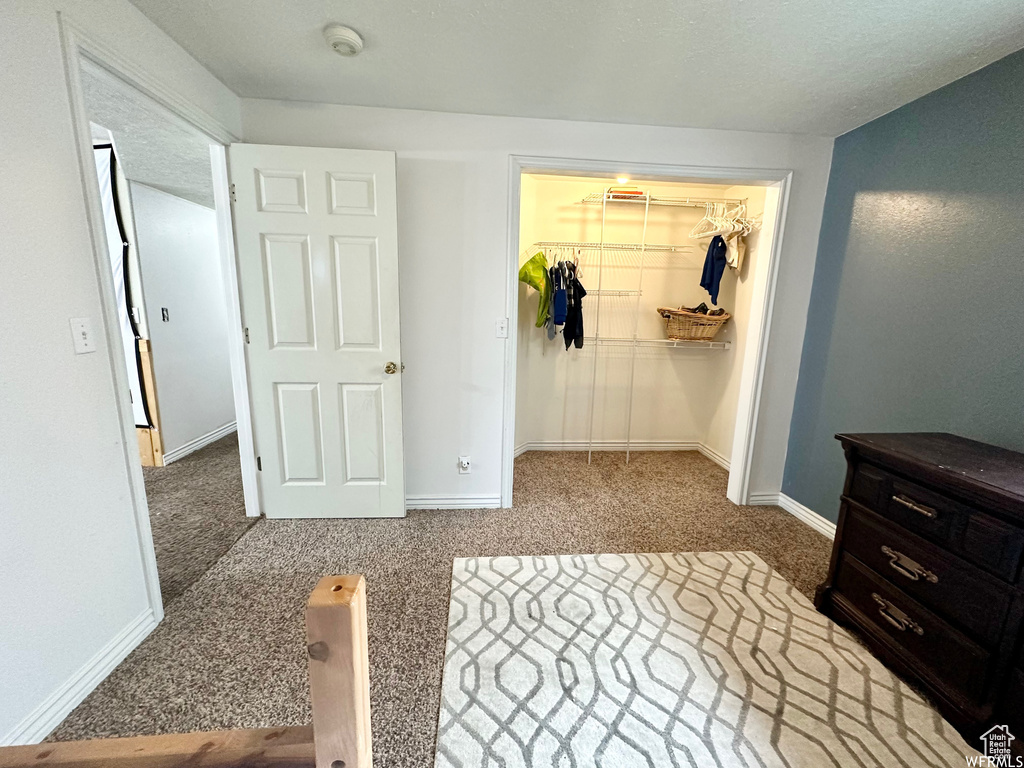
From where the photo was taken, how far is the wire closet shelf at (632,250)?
3.10 m

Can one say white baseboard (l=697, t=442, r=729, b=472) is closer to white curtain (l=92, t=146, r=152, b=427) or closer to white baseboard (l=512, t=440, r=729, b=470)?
white baseboard (l=512, t=440, r=729, b=470)

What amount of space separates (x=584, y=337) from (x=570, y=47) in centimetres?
208

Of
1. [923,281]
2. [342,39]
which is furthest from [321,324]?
[923,281]

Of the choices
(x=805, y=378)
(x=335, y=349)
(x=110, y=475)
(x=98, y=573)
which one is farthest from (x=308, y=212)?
(x=805, y=378)

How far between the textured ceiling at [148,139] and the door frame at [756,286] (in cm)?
157

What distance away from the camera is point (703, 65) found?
1643 millimetres

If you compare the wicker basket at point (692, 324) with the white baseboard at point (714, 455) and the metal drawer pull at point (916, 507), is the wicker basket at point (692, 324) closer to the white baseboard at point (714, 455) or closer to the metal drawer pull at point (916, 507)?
the white baseboard at point (714, 455)

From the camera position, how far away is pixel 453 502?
253 cm

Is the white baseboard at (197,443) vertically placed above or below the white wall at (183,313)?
below

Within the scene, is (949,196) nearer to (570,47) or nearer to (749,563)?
(570,47)

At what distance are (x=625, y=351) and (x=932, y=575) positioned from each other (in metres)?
2.38

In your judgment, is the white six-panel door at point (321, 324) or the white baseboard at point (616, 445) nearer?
the white six-panel door at point (321, 324)

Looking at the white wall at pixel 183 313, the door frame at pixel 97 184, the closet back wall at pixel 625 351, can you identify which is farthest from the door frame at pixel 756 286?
the white wall at pixel 183 313

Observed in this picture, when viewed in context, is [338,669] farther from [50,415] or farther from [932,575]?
[932,575]
